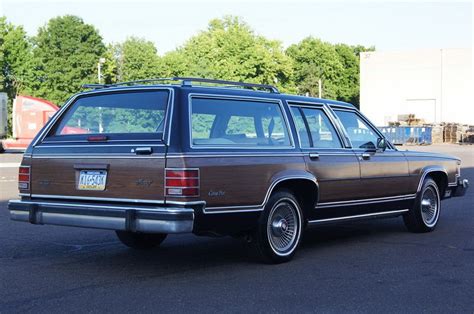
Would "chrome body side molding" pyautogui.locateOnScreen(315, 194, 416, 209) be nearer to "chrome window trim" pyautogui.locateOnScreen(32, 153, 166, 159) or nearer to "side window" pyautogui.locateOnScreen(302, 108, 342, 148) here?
"side window" pyautogui.locateOnScreen(302, 108, 342, 148)

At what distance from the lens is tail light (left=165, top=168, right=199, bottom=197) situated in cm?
577

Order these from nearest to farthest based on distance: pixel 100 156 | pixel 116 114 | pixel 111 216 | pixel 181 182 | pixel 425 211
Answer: pixel 181 182 < pixel 111 216 < pixel 100 156 < pixel 116 114 < pixel 425 211

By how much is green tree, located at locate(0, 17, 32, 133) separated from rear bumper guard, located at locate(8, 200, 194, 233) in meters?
57.7

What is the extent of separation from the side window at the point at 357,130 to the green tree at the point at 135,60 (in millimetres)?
57523

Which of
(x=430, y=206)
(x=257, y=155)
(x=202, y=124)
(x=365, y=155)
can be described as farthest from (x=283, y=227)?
(x=430, y=206)

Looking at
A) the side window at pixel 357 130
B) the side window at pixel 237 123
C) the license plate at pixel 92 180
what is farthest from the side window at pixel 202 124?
the side window at pixel 357 130

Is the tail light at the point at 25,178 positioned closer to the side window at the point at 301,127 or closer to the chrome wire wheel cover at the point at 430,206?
the side window at the point at 301,127

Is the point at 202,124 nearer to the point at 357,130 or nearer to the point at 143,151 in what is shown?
the point at 143,151

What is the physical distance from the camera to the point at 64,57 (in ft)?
216

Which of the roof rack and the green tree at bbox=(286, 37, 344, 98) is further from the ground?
the green tree at bbox=(286, 37, 344, 98)

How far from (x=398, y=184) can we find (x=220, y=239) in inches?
90.8

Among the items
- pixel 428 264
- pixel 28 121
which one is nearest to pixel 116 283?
pixel 428 264

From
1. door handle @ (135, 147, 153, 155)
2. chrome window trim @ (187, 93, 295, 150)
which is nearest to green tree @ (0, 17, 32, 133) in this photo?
chrome window trim @ (187, 93, 295, 150)

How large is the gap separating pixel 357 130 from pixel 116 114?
309 centimetres
